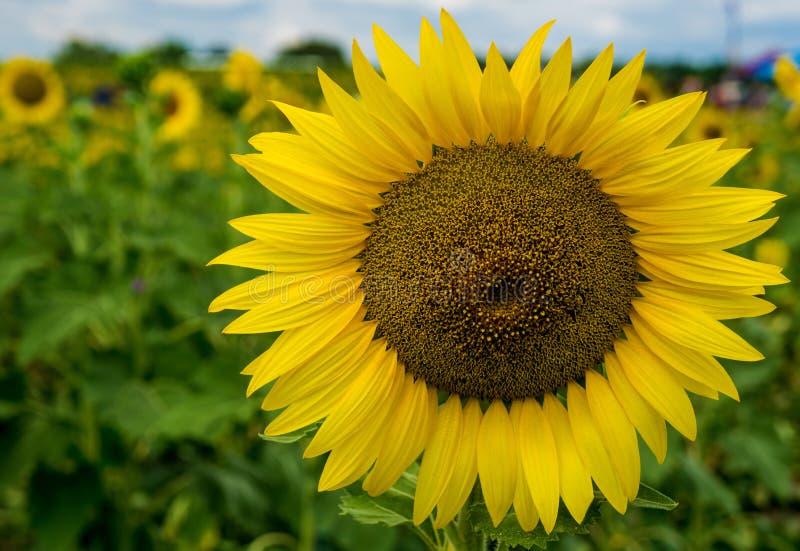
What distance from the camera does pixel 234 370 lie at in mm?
2625

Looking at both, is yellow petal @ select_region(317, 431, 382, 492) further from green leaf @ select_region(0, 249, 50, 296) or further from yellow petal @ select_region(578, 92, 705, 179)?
green leaf @ select_region(0, 249, 50, 296)

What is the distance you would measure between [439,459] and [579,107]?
58cm

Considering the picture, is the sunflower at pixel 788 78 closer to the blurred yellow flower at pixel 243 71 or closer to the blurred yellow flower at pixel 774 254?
the blurred yellow flower at pixel 774 254

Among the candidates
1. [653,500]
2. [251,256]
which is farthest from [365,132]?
[653,500]

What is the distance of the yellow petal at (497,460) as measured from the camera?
42.8 inches

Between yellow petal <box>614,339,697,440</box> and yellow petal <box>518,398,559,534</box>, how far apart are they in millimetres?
159

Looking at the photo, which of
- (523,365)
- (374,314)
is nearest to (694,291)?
(523,365)

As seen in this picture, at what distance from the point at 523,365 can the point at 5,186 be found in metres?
4.08

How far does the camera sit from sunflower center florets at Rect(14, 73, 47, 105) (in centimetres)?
664

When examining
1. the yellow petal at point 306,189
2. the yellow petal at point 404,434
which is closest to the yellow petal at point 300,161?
the yellow petal at point 306,189

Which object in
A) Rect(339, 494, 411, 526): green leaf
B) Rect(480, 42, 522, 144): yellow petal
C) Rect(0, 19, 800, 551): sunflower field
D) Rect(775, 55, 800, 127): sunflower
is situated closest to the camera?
Rect(480, 42, 522, 144): yellow petal

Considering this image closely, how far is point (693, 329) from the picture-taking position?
3.58ft

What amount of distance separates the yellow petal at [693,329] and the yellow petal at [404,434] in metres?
0.38

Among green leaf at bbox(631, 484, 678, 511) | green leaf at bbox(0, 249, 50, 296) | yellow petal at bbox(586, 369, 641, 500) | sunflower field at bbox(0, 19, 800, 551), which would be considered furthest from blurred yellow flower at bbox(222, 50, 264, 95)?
green leaf at bbox(631, 484, 678, 511)
